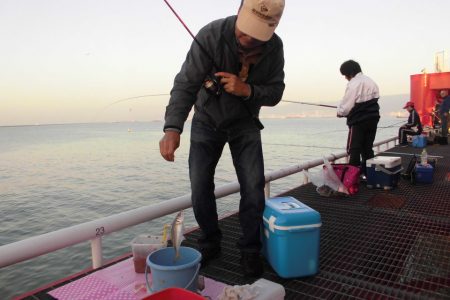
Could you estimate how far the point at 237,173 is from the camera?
2.89m

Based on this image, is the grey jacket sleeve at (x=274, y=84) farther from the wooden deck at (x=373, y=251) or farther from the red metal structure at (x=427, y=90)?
the red metal structure at (x=427, y=90)

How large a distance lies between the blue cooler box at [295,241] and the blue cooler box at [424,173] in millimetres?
4096

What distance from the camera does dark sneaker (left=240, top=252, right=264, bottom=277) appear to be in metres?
2.66

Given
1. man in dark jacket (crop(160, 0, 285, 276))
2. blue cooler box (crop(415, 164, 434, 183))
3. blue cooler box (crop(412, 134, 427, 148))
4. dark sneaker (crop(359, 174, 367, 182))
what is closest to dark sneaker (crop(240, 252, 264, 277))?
man in dark jacket (crop(160, 0, 285, 276))

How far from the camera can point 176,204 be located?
3295mm

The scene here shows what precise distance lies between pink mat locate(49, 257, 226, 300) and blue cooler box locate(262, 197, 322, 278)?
0.50m

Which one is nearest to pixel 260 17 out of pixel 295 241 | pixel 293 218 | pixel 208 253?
pixel 293 218

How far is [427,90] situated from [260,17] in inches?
707

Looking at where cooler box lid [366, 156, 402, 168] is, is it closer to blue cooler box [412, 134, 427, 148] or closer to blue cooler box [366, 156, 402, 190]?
blue cooler box [366, 156, 402, 190]

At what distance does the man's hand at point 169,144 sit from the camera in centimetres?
242

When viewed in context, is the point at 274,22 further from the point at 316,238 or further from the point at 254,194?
the point at 316,238

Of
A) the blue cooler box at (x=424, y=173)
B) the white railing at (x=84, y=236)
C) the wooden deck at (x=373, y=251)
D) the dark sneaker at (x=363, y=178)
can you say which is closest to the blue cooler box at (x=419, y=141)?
the blue cooler box at (x=424, y=173)

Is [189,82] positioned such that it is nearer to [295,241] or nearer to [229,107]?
[229,107]

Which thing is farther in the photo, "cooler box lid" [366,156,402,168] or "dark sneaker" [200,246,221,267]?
"cooler box lid" [366,156,402,168]
